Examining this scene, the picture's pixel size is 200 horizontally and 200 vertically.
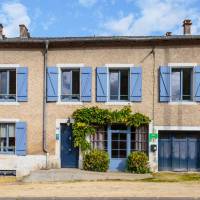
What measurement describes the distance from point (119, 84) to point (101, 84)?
828mm

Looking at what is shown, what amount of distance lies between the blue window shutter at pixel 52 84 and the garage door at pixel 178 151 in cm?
489

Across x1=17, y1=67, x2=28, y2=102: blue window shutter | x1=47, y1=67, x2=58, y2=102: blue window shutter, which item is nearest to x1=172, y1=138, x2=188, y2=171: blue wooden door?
x1=47, y1=67, x2=58, y2=102: blue window shutter

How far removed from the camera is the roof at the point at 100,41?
58.3 ft

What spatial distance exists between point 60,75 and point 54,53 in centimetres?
100

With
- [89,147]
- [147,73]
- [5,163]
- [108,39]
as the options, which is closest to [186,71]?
[147,73]

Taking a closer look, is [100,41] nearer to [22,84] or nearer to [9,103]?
[22,84]

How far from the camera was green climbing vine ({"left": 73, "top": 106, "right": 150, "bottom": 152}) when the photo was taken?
17750 millimetres

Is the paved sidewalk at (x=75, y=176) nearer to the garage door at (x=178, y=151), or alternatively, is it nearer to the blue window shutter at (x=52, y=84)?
the garage door at (x=178, y=151)

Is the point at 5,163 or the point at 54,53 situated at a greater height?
the point at 54,53

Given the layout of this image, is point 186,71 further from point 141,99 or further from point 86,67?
point 86,67

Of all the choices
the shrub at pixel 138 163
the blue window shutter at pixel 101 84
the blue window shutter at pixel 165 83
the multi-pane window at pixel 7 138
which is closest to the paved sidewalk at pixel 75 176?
the shrub at pixel 138 163

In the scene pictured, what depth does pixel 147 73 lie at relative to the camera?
18.0 metres

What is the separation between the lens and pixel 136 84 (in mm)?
17938

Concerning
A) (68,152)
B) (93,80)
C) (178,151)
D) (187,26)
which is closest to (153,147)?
(178,151)
